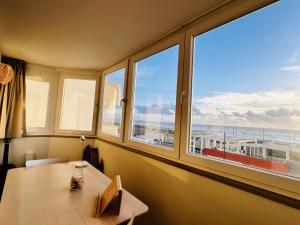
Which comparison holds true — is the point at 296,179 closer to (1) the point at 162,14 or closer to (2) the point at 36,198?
(1) the point at 162,14

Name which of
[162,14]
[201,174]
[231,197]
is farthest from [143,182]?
[162,14]

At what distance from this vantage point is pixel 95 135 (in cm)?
329

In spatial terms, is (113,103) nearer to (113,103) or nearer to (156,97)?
(113,103)

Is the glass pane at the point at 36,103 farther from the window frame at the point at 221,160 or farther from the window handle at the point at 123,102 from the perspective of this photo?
the window frame at the point at 221,160

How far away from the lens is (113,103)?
2920 millimetres

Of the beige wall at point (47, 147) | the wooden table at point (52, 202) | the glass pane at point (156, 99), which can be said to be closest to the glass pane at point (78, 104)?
the beige wall at point (47, 147)

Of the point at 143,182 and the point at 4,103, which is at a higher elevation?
the point at 4,103

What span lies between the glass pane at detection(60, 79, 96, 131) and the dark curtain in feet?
2.08

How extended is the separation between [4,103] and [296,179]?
11.1ft

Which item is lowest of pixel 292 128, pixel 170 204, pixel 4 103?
pixel 170 204

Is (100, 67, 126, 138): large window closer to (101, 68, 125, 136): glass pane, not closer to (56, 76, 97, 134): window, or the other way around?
(101, 68, 125, 136): glass pane

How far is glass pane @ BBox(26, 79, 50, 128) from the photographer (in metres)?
3.04

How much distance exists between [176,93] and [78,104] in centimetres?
225

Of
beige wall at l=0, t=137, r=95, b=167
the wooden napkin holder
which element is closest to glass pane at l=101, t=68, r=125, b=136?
beige wall at l=0, t=137, r=95, b=167
